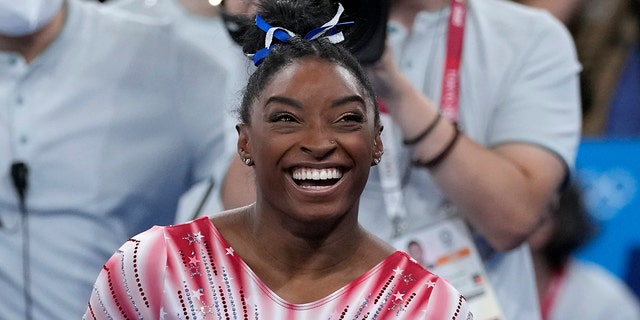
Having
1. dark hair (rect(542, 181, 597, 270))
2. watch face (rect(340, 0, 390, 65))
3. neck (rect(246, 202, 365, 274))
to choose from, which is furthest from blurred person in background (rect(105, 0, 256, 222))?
dark hair (rect(542, 181, 597, 270))

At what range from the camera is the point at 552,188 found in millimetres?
3184

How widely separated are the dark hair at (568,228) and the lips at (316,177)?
6.56ft

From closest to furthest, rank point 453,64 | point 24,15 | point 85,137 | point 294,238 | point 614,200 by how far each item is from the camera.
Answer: point 294,238 < point 453,64 < point 24,15 < point 85,137 < point 614,200

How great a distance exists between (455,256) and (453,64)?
17.1 inches

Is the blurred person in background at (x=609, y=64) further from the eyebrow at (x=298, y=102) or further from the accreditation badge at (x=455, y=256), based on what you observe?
the eyebrow at (x=298, y=102)

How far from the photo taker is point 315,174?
2.10 m

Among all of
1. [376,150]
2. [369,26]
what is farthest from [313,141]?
[369,26]

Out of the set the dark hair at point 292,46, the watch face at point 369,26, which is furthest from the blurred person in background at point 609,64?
the dark hair at point 292,46

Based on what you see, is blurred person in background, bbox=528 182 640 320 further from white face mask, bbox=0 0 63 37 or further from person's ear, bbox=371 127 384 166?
person's ear, bbox=371 127 384 166

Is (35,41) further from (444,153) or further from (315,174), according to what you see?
(315,174)

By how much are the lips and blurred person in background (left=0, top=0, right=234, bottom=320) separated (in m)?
1.19

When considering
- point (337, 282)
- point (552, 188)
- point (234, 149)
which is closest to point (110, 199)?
point (234, 149)

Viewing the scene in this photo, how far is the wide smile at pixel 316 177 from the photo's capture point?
2104mm

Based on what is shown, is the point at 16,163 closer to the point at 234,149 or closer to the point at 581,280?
the point at 234,149
